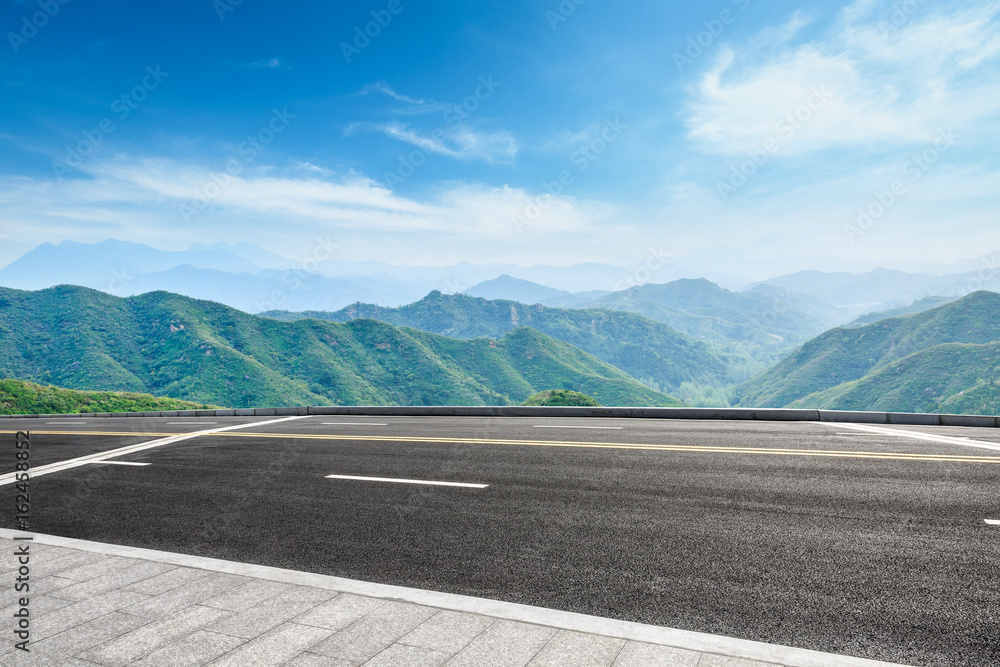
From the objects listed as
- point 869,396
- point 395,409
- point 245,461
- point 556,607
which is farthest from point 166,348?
point 869,396

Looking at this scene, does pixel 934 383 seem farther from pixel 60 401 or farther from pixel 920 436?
pixel 60 401

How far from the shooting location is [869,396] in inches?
5049

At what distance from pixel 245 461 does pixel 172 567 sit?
5.30 metres

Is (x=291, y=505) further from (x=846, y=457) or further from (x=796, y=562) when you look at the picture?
(x=846, y=457)

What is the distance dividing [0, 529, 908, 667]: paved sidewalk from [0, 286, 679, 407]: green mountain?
98308 millimetres

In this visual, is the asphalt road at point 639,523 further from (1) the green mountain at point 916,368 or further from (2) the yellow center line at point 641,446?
(1) the green mountain at point 916,368

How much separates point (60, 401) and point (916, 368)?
15651 cm

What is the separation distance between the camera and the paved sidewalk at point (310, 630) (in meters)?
3.20

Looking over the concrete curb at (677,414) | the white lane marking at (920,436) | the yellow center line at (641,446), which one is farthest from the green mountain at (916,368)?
the yellow center line at (641,446)

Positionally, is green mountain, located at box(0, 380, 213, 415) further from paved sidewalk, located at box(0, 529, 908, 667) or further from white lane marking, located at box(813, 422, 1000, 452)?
paved sidewalk, located at box(0, 529, 908, 667)

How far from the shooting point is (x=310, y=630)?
3590mm

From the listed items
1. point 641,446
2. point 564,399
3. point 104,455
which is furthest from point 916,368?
point 104,455

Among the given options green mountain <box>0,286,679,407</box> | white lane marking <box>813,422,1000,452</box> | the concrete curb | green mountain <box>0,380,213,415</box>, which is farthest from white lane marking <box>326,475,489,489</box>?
green mountain <box>0,286,679,407</box>

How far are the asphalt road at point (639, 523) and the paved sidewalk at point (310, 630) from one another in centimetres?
36
